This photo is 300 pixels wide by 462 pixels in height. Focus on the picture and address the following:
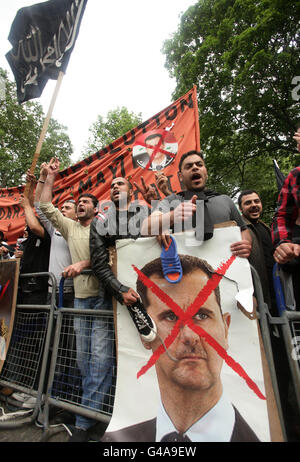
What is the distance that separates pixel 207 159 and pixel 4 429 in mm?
9682

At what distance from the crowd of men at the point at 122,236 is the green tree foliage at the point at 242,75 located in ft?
21.2

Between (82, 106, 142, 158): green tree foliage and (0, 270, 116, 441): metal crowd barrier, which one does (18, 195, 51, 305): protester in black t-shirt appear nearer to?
(0, 270, 116, 441): metal crowd barrier

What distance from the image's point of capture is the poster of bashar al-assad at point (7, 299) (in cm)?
282

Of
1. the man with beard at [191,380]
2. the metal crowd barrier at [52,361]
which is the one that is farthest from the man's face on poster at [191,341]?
the metal crowd barrier at [52,361]

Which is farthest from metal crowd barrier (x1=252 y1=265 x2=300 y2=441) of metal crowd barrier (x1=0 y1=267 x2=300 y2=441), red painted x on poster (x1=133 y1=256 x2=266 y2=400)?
red painted x on poster (x1=133 y1=256 x2=266 y2=400)

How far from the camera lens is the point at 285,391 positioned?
1.96m

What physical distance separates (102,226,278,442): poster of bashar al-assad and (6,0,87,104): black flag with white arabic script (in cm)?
362

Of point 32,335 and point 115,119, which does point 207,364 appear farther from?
point 115,119

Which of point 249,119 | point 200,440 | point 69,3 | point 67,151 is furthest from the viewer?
point 67,151

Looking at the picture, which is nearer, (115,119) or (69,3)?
(69,3)

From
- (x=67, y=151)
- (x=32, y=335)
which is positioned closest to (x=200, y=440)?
(x=32, y=335)

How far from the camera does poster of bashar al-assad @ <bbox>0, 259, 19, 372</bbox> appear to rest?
282 cm

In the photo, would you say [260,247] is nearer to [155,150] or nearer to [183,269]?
[183,269]

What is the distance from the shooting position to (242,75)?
725 centimetres
